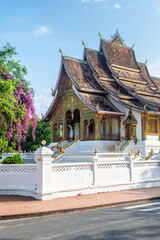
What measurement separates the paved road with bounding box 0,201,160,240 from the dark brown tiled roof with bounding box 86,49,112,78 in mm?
21189

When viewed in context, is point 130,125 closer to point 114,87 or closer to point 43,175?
point 114,87

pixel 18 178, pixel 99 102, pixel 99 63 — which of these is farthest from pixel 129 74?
pixel 18 178

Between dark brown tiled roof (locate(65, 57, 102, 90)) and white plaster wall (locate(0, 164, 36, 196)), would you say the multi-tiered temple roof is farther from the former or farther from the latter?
white plaster wall (locate(0, 164, 36, 196))

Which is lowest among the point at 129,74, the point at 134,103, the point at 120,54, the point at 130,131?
the point at 130,131

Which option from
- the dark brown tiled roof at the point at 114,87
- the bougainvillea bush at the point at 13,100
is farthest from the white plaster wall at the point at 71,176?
the dark brown tiled roof at the point at 114,87

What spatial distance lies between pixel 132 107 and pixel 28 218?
Result: 17436 millimetres

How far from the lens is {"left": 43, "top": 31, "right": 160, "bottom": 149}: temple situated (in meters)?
23.8

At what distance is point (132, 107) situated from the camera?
23.3 metres

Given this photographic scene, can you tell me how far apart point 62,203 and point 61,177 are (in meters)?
1.21

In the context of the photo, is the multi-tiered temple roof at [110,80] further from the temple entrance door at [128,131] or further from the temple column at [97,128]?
the temple entrance door at [128,131]

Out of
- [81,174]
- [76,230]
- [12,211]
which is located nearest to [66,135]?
[81,174]

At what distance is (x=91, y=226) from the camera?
19.6 ft

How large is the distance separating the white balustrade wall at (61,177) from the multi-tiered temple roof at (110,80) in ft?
38.2

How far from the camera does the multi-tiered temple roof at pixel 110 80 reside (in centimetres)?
2484
